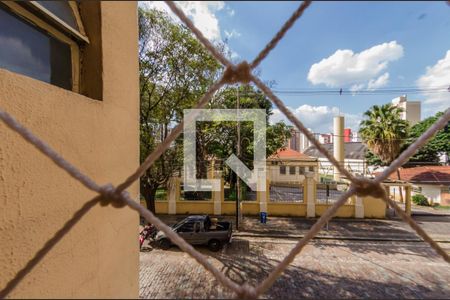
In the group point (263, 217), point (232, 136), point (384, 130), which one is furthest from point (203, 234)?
point (384, 130)

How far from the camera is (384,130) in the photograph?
31.3 ft

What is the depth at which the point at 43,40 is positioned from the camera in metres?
0.83

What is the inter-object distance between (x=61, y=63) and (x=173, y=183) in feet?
27.3

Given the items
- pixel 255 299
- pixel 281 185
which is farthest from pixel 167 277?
pixel 281 185

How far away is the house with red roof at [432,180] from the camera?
8961 millimetres

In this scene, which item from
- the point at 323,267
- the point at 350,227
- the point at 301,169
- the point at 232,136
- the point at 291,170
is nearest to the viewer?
the point at 323,267

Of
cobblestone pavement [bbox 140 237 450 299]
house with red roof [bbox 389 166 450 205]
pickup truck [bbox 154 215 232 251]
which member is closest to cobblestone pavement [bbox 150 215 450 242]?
cobblestone pavement [bbox 140 237 450 299]

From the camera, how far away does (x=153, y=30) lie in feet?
16.8

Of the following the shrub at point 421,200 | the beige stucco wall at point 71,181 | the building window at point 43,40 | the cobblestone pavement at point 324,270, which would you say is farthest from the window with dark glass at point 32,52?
the shrub at point 421,200

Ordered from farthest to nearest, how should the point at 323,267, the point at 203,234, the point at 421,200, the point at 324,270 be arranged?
the point at 421,200, the point at 203,234, the point at 323,267, the point at 324,270

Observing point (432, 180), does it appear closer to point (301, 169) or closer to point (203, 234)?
point (301, 169)

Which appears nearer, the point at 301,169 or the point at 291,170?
the point at 301,169

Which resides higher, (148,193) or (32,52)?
(32,52)

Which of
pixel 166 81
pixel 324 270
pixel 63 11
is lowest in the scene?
pixel 324 270
